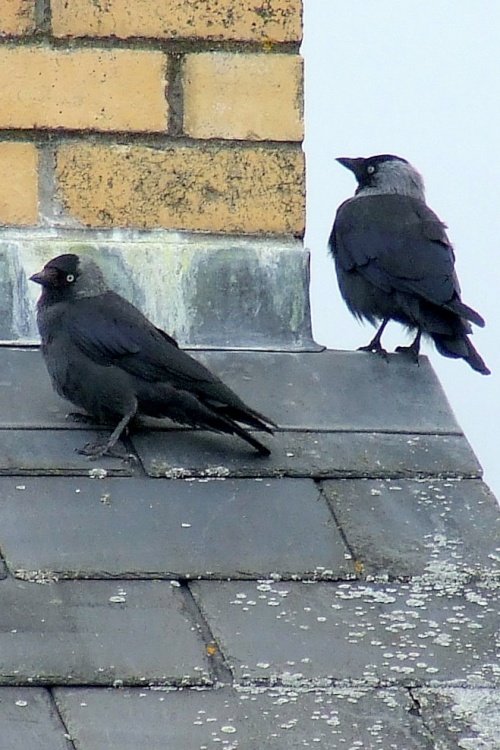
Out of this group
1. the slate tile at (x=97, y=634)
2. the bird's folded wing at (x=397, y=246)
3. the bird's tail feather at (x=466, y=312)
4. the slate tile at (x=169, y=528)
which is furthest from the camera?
the bird's folded wing at (x=397, y=246)

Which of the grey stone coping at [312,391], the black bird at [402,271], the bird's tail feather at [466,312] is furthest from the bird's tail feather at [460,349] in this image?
the grey stone coping at [312,391]

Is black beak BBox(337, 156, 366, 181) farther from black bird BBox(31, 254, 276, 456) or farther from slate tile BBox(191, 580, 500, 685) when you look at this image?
slate tile BBox(191, 580, 500, 685)

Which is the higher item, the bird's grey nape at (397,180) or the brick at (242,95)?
the brick at (242,95)

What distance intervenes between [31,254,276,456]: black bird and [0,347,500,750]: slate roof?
0.04m

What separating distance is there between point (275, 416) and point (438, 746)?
739 millimetres

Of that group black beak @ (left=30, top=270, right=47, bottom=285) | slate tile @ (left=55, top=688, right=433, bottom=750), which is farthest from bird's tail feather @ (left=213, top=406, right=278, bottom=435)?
slate tile @ (left=55, top=688, right=433, bottom=750)

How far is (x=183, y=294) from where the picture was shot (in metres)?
2.17

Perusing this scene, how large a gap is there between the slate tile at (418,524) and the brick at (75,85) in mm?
646

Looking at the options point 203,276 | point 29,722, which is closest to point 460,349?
point 203,276

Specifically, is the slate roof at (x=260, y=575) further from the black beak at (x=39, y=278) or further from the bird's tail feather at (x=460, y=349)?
the bird's tail feather at (x=460, y=349)

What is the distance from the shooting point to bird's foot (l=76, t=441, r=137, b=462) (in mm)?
1894

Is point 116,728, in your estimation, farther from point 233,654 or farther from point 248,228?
point 248,228

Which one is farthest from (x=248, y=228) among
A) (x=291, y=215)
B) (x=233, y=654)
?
(x=233, y=654)

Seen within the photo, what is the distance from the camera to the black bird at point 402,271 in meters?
3.30
